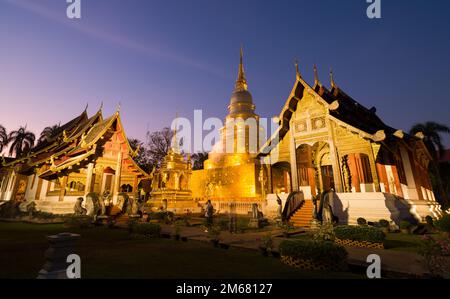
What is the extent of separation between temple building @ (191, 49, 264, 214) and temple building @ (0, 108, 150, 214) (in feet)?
33.6

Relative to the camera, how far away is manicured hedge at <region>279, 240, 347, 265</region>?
485 centimetres

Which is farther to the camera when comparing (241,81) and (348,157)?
(241,81)

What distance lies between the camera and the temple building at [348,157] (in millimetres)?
12258

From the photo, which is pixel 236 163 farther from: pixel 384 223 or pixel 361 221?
pixel 384 223

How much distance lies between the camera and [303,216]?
13.5 meters

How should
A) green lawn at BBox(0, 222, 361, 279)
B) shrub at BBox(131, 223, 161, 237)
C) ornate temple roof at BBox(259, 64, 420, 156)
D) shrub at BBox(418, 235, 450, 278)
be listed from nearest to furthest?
shrub at BBox(418, 235, 450, 278) < green lawn at BBox(0, 222, 361, 279) < shrub at BBox(131, 223, 161, 237) < ornate temple roof at BBox(259, 64, 420, 156)

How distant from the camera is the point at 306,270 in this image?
15.9 feet

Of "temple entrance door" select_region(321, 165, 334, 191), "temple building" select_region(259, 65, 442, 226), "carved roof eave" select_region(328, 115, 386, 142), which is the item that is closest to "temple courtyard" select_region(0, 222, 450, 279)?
"temple building" select_region(259, 65, 442, 226)

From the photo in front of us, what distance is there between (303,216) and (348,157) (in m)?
5.14

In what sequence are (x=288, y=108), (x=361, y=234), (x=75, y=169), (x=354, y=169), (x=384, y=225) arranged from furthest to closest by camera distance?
(x=75, y=169) → (x=288, y=108) → (x=354, y=169) → (x=384, y=225) → (x=361, y=234)

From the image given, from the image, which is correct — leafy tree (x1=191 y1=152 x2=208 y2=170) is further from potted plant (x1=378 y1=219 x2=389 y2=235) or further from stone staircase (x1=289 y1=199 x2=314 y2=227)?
potted plant (x1=378 y1=219 x2=389 y2=235)

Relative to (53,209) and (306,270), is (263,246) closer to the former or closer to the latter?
(306,270)

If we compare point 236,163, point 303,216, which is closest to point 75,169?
point 303,216
